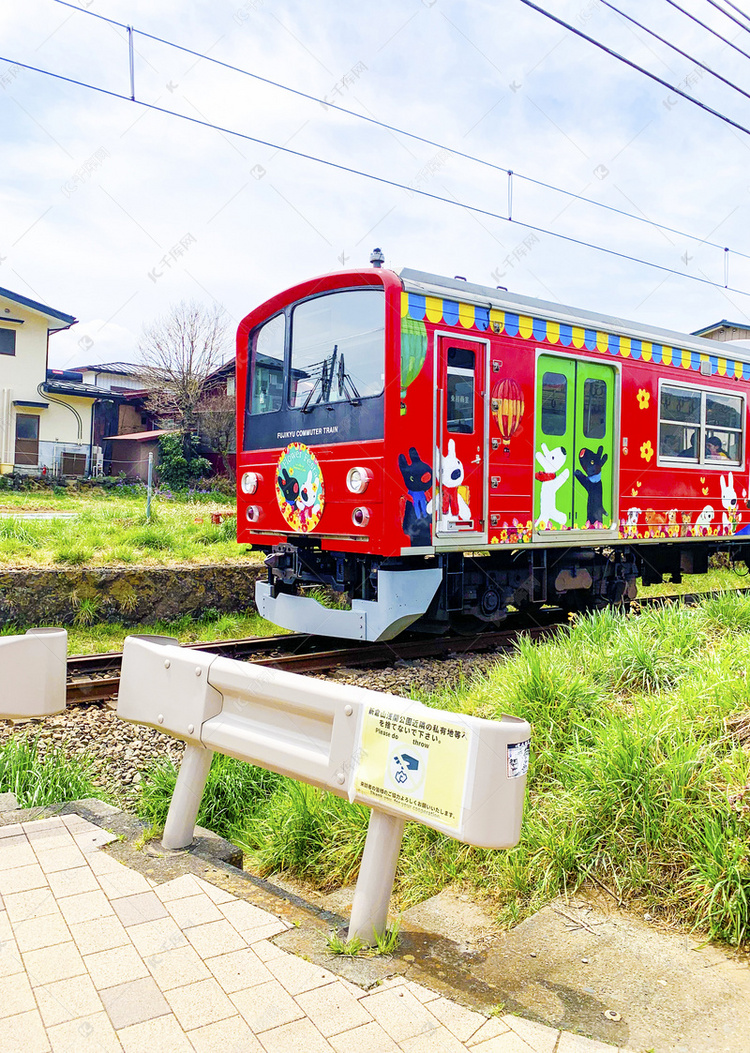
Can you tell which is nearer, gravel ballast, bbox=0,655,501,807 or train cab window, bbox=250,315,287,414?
gravel ballast, bbox=0,655,501,807

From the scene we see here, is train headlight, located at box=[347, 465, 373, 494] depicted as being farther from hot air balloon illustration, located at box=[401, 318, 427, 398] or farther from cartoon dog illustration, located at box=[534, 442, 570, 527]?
cartoon dog illustration, located at box=[534, 442, 570, 527]

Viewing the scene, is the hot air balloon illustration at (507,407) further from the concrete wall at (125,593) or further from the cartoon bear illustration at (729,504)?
the concrete wall at (125,593)

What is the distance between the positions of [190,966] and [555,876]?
1.40 meters

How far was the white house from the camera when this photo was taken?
28188 millimetres

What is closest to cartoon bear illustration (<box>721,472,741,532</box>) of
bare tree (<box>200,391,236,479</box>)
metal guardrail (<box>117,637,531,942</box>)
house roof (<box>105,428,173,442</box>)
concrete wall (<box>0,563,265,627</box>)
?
concrete wall (<box>0,563,265,627</box>)

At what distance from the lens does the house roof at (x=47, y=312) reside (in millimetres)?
27922

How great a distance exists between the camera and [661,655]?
4.85 metres

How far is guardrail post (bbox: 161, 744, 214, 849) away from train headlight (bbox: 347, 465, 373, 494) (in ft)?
12.3

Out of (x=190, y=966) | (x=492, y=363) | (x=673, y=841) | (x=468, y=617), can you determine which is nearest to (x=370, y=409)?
(x=492, y=363)

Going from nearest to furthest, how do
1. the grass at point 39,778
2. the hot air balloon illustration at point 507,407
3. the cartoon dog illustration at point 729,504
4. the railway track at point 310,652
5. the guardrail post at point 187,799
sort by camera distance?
the guardrail post at point 187,799 < the grass at point 39,778 < the railway track at point 310,652 < the hot air balloon illustration at point 507,407 < the cartoon dog illustration at point 729,504

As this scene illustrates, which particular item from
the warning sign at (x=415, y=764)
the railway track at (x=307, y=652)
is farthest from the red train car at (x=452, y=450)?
the warning sign at (x=415, y=764)

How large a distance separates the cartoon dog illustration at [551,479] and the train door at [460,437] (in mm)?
832

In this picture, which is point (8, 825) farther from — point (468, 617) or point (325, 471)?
point (468, 617)

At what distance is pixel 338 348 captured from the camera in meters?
7.49
